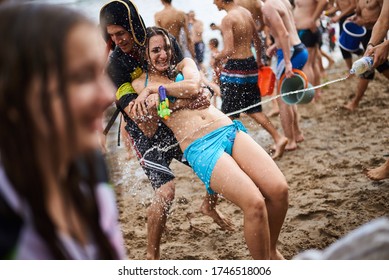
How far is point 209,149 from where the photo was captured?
1.52 meters

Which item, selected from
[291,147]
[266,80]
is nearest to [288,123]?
[291,147]

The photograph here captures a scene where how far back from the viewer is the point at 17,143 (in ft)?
2.12

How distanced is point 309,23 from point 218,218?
1804 mm

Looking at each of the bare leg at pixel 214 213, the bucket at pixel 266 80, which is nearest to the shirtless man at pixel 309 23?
the bucket at pixel 266 80

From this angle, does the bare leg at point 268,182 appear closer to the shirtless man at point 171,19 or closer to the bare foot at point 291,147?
the shirtless man at point 171,19

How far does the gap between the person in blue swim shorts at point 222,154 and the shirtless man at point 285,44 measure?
0.97 m

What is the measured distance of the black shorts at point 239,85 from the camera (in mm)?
2381

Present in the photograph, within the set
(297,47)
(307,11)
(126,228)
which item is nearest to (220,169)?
(126,228)

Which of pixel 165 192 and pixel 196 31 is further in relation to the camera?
pixel 196 31

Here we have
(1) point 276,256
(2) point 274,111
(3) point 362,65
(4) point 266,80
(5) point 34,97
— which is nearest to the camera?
(5) point 34,97

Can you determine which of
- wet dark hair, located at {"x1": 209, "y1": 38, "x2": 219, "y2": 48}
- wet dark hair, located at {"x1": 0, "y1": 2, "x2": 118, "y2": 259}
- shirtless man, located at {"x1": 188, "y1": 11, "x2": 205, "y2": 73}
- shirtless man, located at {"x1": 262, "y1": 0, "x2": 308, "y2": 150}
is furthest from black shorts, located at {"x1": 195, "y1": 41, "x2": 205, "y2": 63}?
wet dark hair, located at {"x1": 0, "y1": 2, "x2": 118, "y2": 259}

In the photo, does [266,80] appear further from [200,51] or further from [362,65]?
[362,65]
